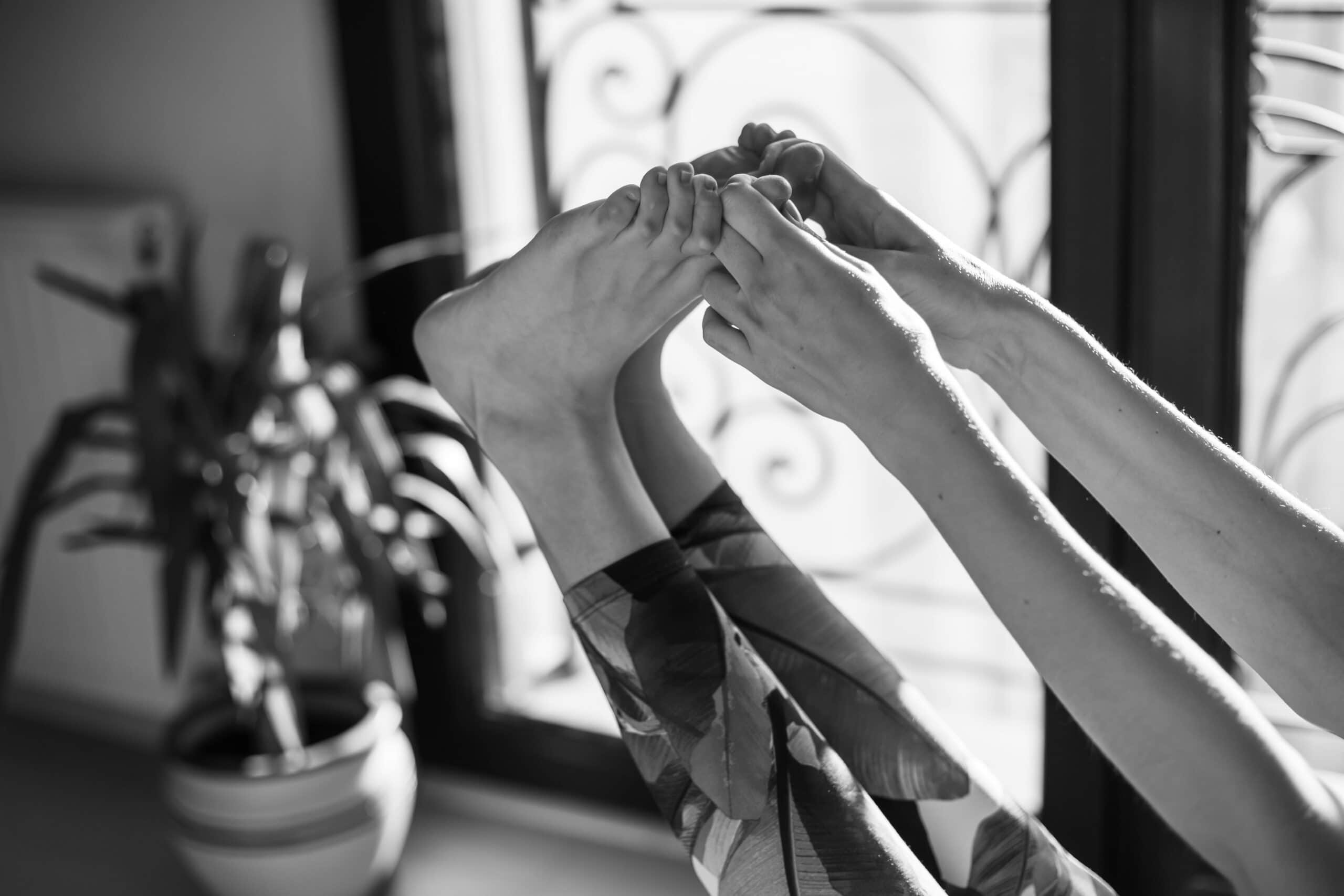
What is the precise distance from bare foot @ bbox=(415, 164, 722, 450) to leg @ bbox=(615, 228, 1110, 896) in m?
0.08

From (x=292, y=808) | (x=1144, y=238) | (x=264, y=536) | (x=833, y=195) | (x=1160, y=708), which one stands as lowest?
(x=292, y=808)

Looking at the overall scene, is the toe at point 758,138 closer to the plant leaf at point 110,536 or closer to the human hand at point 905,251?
the human hand at point 905,251

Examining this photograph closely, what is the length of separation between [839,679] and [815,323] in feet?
1.03

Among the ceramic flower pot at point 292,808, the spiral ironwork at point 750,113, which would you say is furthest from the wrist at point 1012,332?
the ceramic flower pot at point 292,808

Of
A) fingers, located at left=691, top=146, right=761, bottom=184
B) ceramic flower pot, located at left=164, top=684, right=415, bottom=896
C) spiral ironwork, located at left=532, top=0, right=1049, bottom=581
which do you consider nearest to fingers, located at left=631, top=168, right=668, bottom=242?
fingers, located at left=691, top=146, right=761, bottom=184

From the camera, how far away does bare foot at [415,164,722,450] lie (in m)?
0.81

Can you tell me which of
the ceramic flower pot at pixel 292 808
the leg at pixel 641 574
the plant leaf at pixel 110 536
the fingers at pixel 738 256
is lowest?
the ceramic flower pot at pixel 292 808

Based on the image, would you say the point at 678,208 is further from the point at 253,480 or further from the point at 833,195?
the point at 253,480

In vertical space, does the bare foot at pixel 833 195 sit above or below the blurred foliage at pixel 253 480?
above

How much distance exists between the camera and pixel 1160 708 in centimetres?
88

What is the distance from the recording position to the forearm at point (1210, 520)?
30.1 inches

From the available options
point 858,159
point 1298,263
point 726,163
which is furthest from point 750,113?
point 726,163

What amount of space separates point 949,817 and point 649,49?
106cm

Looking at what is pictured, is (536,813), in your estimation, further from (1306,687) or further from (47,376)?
(1306,687)
